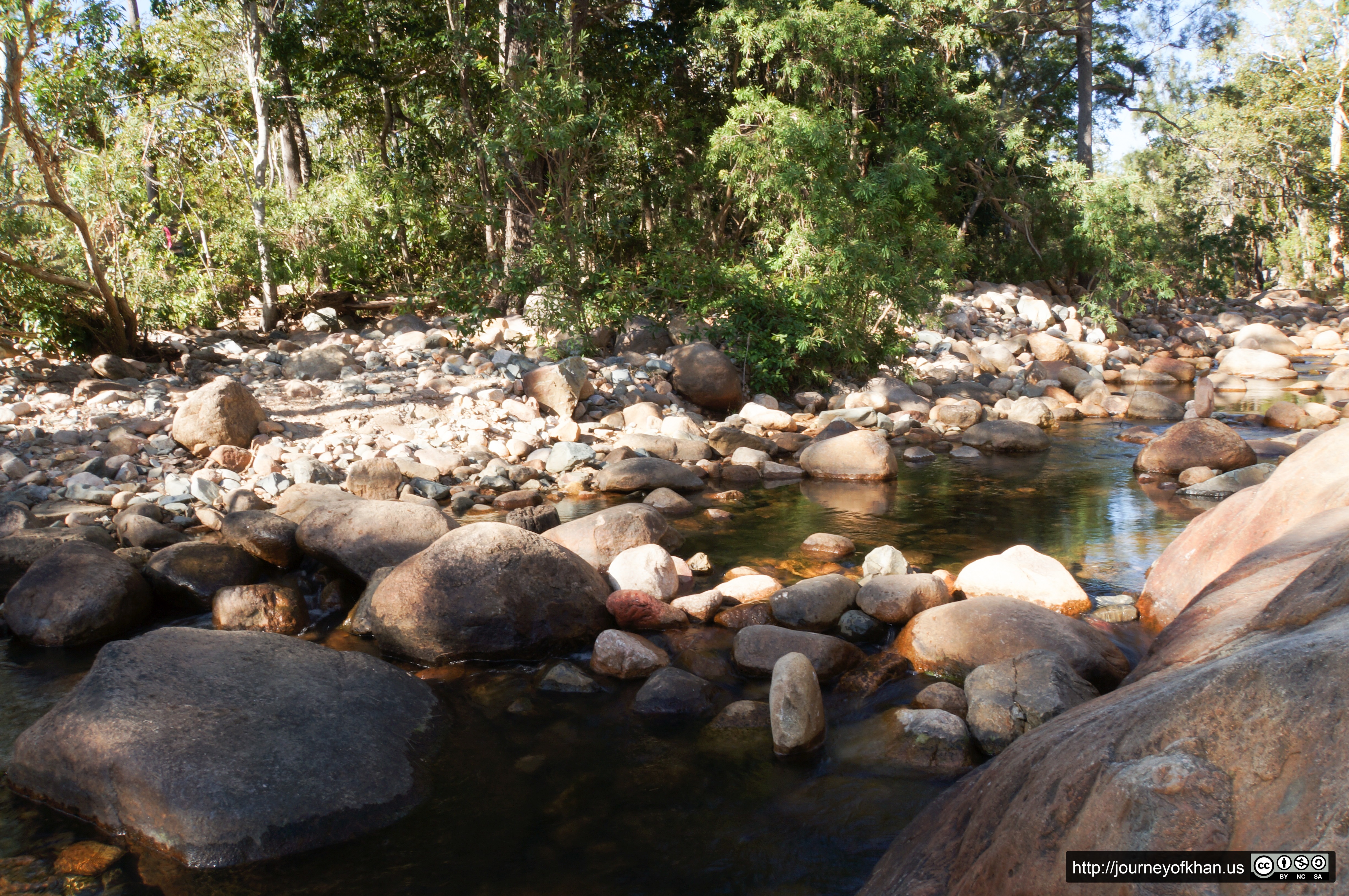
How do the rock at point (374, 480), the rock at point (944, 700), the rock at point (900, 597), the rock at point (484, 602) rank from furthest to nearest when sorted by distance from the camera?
the rock at point (374, 480)
the rock at point (900, 597)
the rock at point (484, 602)
the rock at point (944, 700)

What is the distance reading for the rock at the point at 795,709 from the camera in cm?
379

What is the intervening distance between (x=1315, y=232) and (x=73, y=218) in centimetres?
3115

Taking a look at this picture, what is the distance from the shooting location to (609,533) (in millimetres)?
6152

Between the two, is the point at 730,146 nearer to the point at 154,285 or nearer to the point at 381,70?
the point at 381,70

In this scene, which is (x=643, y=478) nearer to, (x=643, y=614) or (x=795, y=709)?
(x=643, y=614)

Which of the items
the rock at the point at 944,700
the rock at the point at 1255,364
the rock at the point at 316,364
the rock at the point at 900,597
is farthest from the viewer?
the rock at the point at 1255,364

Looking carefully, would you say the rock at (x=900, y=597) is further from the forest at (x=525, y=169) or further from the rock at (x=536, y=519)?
the forest at (x=525, y=169)

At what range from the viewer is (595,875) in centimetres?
308

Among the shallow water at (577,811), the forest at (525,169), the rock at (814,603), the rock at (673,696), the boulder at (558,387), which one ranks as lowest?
the shallow water at (577,811)

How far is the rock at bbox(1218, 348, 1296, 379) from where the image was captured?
15.2m

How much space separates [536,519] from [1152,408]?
942 centimetres

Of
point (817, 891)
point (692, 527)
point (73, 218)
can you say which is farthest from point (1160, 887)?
point (73, 218)

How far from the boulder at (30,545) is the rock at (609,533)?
10.4 ft

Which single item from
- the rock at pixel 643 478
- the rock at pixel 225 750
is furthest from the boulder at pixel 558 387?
the rock at pixel 225 750
